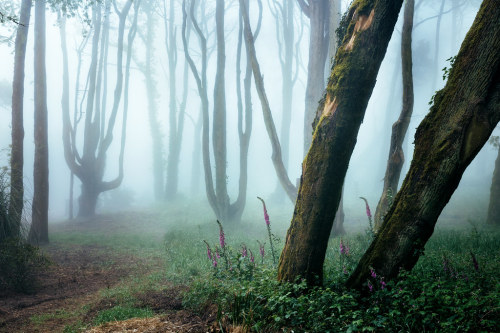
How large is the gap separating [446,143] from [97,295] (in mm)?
6096

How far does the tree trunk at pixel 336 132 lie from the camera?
357 cm

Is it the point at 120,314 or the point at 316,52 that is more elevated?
the point at 316,52

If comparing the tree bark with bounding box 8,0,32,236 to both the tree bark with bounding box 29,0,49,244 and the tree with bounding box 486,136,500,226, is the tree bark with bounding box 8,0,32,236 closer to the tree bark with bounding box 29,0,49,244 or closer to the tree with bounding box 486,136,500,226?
the tree bark with bounding box 29,0,49,244

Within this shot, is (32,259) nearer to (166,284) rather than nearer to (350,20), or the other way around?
(166,284)

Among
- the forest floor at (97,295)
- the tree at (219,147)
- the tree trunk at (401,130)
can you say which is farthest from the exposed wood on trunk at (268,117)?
the tree at (219,147)

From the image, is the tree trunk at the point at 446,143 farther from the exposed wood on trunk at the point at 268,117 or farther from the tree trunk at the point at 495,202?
the tree trunk at the point at 495,202

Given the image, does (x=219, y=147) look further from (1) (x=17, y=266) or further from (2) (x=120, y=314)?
(2) (x=120, y=314)

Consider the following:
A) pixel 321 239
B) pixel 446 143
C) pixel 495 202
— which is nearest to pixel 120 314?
pixel 321 239

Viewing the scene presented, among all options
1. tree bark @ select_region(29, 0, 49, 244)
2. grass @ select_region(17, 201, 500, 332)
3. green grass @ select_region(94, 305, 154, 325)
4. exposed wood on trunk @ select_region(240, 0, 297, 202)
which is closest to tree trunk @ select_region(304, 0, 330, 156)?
exposed wood on trunk @ select_region(240, 0, 297, 202)

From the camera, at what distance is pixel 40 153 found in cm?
1138

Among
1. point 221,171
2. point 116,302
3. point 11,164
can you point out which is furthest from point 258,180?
point 116,302

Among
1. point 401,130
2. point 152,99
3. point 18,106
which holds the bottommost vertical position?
point 401,130

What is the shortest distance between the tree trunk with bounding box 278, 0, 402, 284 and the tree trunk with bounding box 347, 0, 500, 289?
0.63 m

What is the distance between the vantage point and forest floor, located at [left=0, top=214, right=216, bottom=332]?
12.4 feet
